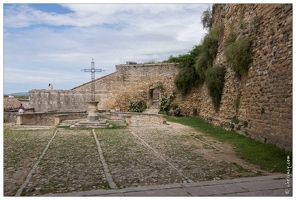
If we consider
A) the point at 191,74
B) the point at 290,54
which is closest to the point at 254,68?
the point at 290,54

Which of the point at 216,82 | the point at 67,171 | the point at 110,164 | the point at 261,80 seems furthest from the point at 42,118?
the point at 261,80

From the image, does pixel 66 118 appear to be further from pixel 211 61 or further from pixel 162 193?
pixel 162 193

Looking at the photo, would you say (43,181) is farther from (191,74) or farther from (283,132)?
(191,74)

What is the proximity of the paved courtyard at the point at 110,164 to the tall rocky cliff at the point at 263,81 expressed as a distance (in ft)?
4.67

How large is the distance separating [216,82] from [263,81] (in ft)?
14.3

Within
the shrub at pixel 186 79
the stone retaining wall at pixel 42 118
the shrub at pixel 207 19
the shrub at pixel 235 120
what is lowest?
the stone retaining wall at pixel 42 118

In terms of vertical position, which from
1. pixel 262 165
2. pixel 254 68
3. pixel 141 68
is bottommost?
pixel 262 165

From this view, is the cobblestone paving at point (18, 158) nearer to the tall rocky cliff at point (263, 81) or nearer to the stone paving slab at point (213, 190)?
the stone paving slab at point (213, 190)

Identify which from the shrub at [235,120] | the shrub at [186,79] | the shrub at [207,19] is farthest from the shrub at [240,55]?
the shrub at [186,79]

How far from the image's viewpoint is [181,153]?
7.11 m

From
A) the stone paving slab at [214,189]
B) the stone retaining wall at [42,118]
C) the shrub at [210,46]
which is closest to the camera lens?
the stone paving slab at [214,189]

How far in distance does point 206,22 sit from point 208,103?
4.75 m

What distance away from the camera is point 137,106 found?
Answer: 2155 centimetres

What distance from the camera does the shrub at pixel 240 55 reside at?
9602mm
